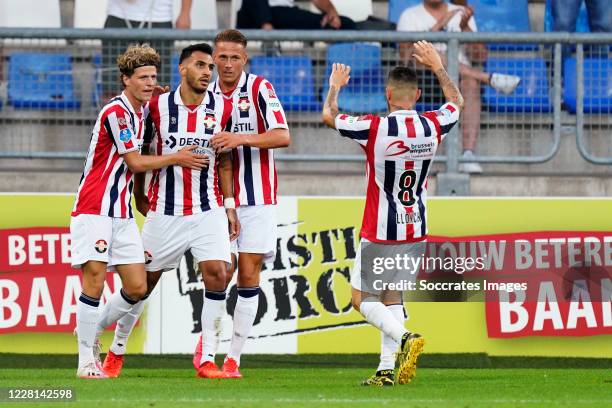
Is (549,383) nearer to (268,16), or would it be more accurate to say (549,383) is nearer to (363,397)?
(363,397)

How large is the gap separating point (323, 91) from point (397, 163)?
2.85 metres

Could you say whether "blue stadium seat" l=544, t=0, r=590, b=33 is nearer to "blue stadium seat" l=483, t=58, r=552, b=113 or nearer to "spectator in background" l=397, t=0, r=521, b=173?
"blue stadium seat" l=483, t=58, r=552, b=113

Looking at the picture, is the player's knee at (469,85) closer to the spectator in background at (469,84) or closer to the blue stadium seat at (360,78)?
the spectator in background at (469,84)

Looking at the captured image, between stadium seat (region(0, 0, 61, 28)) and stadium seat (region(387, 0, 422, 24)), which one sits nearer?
stadium seat (region(0, 0, 61, 28))

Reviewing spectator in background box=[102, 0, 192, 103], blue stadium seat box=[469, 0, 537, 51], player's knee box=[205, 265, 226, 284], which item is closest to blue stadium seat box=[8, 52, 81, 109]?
spectator in background box=[102, 0, 192, 103]

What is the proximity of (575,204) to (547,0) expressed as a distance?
92.9 inches

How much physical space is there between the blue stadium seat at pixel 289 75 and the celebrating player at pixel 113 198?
2.32 m

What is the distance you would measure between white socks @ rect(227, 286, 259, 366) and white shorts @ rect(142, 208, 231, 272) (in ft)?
1.22

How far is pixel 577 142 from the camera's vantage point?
11.6m

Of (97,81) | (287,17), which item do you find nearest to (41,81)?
(97,81)

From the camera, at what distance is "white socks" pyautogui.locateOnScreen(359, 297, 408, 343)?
28.6ft

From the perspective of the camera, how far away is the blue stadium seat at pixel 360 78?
11.7m

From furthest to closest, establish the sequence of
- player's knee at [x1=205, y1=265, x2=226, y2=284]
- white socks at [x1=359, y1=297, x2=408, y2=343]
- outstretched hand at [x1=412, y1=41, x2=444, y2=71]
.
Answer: player's knee at [x1=205, y1=265, x2=226, y2=284], outstretched hand at [x1=412, y1=41, x2=444, y2=71], white socks at [x1=359, y1=297, x2=408, y2=343]

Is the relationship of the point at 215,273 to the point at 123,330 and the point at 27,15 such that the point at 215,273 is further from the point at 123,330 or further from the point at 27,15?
the point at 27,15
